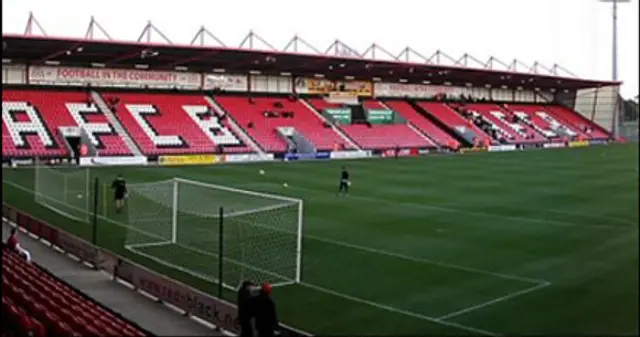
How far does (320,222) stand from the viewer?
19250 mm

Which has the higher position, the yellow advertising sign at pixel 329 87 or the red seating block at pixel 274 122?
the yellow advertising sign at pixel 329 87

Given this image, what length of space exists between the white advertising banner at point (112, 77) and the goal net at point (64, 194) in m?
18.2

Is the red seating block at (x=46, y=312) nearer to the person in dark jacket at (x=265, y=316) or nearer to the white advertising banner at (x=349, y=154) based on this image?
the person in dark jacket at (x=265, y=316)

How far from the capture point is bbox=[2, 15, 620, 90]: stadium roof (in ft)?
128

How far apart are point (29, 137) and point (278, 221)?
27.0 m

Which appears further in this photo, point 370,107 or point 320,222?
point 370,107

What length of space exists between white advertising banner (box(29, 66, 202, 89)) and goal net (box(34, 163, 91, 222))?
1818cm

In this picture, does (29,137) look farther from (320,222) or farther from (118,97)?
(320,222)

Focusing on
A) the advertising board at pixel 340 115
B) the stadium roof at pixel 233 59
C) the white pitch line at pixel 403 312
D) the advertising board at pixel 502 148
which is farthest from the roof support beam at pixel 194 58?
the white pitch line at pixel 403 312

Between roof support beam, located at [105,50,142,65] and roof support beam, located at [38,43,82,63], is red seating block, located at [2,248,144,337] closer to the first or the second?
roof support beam, located at [38,43,82,63]

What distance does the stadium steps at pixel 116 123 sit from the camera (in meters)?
41.5

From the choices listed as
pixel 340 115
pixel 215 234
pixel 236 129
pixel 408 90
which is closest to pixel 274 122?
pixel 236 129

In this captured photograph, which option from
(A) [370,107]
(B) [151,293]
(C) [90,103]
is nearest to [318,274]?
(B) [151,293]

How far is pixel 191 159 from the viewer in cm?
4228
